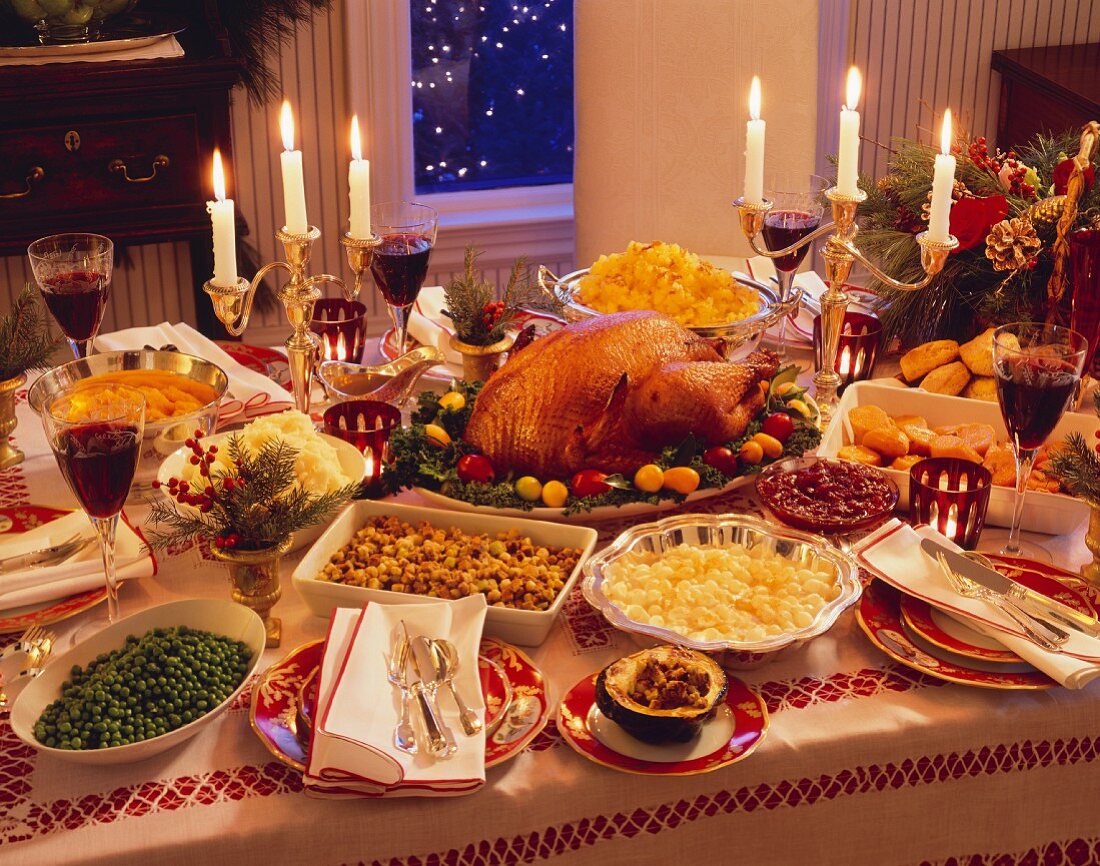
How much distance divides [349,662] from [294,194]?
70 centimetres

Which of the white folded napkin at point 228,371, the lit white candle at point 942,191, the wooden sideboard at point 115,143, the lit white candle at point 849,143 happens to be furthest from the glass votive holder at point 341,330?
the wooden sideboard at point 115,143

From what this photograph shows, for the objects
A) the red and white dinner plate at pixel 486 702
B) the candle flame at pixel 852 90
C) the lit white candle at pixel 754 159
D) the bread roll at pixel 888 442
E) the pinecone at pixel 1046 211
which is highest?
the candle flame at pixel 852 90

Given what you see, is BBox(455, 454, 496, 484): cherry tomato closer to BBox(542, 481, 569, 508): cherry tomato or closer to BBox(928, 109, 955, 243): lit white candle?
BBox(542, 481, 569, 508): cherry tomato

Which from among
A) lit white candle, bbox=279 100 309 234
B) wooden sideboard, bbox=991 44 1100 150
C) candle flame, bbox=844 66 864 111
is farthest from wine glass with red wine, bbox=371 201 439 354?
wooden sideboard, bbox=991 44 1100 150

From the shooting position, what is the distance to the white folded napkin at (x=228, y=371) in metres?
1.96

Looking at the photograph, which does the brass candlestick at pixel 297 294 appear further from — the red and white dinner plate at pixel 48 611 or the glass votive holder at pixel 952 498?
the glass votive holder at pixel 952 498

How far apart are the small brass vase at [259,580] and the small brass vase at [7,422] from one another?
603 millimetres

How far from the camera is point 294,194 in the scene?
1703 millimetres

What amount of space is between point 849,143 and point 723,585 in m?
0.67

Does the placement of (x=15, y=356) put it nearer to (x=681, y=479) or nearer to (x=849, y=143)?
(x=681, y=479)

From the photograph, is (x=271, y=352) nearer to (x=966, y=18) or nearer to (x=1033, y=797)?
(x=1033, y=797)

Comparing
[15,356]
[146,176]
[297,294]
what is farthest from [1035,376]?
[146,176]

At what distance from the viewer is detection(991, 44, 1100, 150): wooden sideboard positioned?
3.61 m

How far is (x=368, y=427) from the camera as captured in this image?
1817 millimetres
